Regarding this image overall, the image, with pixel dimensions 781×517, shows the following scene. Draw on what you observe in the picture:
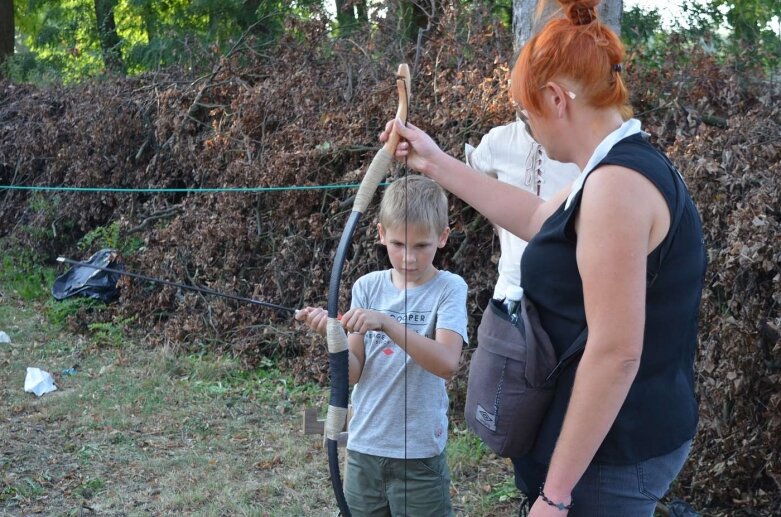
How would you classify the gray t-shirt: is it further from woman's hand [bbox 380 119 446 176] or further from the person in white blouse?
woman's hand [bbox 380 119 446 176]

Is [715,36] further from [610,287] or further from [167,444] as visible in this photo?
[610,287]

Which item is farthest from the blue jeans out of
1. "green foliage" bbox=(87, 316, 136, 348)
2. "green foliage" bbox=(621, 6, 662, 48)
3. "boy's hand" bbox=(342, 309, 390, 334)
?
"green foliage" bbox=(621, 6, 662, 48)

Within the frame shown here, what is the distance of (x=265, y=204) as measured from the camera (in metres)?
6.77

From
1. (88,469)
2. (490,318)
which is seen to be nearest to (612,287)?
(490,318)

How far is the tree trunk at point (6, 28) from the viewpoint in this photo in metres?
14.2

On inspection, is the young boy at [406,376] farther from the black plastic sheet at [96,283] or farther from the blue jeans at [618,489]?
the black plastic sheet at [96,283]

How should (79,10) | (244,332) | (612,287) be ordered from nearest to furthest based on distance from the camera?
(612,287) → (244,332) → (79,10)

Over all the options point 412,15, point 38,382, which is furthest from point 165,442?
point 412,15

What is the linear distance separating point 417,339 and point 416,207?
418mm

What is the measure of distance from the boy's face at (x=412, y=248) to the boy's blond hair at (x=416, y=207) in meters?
0.02

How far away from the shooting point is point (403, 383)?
2.65m

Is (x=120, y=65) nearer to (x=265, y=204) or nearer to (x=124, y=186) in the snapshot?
(x=124, y=186)

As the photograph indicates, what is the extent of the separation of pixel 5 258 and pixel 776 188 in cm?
824

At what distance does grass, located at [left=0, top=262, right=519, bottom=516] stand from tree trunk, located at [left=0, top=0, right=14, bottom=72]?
8914 mm
